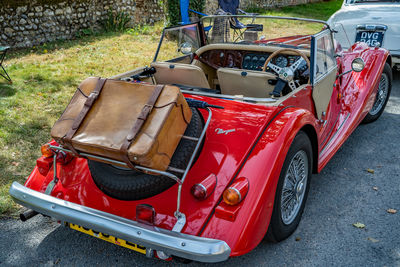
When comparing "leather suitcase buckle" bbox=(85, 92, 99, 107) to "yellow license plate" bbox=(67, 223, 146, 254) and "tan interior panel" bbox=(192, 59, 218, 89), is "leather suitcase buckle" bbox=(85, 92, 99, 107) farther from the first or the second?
"tan interior panel" bbox=(192, 59, 218, 89)

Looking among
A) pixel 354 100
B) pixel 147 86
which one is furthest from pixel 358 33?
pixel 147 86

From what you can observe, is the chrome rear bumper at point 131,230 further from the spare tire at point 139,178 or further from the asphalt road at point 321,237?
the asphalt road at point 321,237

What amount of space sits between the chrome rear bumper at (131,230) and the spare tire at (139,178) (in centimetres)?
20

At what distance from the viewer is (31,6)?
899 centimetres

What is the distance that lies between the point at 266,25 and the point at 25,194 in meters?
3.29

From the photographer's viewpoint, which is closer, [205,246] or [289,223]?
[205,246]

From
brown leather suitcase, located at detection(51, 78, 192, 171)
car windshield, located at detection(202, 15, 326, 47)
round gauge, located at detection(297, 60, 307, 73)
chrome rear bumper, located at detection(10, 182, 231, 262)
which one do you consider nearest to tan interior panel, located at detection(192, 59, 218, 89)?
car windshield, located at detection(202, 15, 326, 47)

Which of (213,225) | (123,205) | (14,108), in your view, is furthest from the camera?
(14,108)

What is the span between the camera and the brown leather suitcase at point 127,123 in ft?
7.32

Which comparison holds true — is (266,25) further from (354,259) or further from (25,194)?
(25,194)

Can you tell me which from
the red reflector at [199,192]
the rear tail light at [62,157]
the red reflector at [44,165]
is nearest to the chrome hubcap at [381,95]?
the red reflector at [199,192]

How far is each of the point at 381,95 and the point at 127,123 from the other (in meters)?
4.17

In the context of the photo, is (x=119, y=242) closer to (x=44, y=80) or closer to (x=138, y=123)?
(x=138, y=123)

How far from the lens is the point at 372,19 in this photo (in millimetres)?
6438
